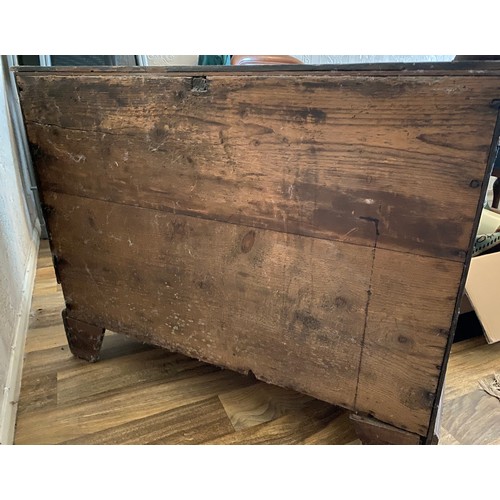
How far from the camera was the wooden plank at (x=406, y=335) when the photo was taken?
610mm

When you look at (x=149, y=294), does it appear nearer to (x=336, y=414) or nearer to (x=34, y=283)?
(x=336, y=414)

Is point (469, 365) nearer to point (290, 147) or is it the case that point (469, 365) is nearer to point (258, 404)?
point (258, 404)

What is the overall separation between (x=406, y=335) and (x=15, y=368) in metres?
0.85

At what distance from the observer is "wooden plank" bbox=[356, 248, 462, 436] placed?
2.00 ft

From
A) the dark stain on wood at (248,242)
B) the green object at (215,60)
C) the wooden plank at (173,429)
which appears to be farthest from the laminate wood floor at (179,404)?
the green object at (215,60)

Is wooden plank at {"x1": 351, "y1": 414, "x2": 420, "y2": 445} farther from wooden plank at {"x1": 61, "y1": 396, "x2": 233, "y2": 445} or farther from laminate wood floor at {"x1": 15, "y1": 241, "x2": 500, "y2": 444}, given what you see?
wooden plank at {"x1": 61, "y1": 396, "x2": 233, "y2": 445}

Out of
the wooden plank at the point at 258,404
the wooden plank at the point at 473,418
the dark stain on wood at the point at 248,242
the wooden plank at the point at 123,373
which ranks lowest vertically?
the wooden plank at the point at 123,373

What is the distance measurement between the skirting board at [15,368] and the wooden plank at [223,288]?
199 mm

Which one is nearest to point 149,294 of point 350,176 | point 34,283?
point 350,176

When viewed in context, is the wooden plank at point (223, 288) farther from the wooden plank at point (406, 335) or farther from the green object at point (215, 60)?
the green object at point (215, 60)

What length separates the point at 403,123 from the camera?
0.56 m

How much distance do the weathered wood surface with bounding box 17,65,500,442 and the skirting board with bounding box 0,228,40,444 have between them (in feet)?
0.89

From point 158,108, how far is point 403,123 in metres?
0.41

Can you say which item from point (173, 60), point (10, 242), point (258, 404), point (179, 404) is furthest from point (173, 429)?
point (173, 60)
